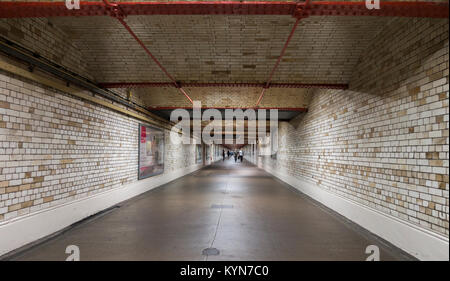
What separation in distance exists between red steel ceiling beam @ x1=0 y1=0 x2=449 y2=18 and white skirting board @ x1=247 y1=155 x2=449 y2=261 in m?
3.11

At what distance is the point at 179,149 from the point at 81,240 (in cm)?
1055

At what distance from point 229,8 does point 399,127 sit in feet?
11.4

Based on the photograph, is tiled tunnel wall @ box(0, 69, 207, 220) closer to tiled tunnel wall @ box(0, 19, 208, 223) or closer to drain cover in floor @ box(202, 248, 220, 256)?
tiled tunnel wall @ box(0, 19, 208, 223)

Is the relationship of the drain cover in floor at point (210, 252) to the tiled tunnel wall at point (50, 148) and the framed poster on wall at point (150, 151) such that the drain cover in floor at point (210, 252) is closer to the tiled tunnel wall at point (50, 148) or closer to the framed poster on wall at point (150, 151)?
the tiled tunnel wall at point (50, 148)

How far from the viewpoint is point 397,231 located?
13.4ft

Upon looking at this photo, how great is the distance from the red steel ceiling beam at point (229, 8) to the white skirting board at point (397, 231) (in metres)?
3.11

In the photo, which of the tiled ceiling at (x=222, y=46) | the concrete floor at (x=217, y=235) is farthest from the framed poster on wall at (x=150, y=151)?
the tiled ceiling at (x=222, y=46)

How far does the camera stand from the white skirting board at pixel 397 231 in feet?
11.1

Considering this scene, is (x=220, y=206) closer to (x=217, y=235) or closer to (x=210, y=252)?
(x=217, y=235)

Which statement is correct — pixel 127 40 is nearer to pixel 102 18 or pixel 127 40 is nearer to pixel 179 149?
pixel 102 18

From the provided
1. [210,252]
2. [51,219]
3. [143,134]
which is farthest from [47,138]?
[143,134]

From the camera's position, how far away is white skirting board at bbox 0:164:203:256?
12.2 ft

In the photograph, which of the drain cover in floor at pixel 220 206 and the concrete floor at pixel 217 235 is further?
the drain cover in floor at pixel 220 206

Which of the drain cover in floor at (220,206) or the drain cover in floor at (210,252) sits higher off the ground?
the drain cover in floor at (210,252)
